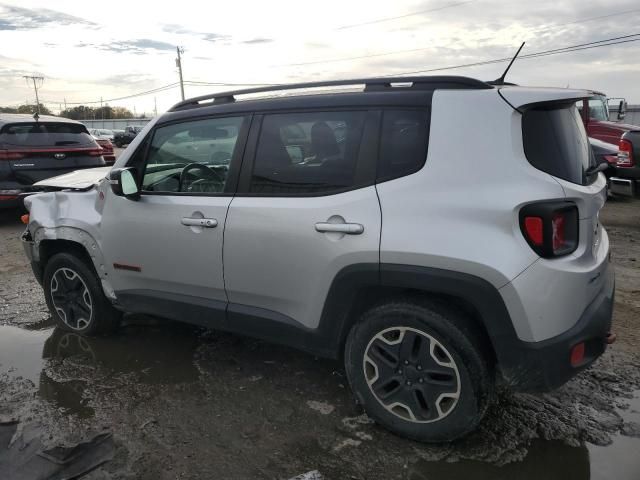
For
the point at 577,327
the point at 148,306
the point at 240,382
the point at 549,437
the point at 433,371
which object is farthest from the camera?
the point at 148,306

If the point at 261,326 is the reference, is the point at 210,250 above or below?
above

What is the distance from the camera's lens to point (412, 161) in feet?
8.68

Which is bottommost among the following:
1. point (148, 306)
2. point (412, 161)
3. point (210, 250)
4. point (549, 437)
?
point (549, 437)

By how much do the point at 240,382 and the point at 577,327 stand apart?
6.84ft

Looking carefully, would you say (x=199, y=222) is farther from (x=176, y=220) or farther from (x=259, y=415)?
(x=259, y=415)

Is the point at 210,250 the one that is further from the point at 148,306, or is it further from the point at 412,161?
the point at 412,161

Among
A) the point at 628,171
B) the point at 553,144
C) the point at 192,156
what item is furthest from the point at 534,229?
the point at 628,171

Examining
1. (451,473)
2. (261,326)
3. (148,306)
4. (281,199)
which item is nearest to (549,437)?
(451,473)

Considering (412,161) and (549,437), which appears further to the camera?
(549,437)

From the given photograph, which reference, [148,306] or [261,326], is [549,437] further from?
[148,306]

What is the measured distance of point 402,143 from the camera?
270cm

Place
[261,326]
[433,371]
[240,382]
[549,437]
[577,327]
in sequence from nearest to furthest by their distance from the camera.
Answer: [577,327]
[433,371]
[549,437]
[261,326]
[240,382]

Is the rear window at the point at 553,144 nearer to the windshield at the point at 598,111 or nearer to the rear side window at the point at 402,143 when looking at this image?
the rear side window at the point at 402,143

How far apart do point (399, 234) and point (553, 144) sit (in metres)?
0.85
